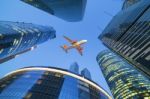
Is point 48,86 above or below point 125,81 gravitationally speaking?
below

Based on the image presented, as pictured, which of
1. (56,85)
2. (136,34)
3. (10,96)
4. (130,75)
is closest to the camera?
(136,34)

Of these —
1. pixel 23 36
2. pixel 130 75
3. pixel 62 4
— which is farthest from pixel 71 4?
pixel 130 75

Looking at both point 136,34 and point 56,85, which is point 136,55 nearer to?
point 136,34

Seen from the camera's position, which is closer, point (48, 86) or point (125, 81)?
point (48, 86)

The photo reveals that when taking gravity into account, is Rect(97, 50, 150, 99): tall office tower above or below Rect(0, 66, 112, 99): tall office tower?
above

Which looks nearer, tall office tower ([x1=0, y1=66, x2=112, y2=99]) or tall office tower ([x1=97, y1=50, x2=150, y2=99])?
tall office tower ([x1=0, y1=66, x2=112, y2=99])
